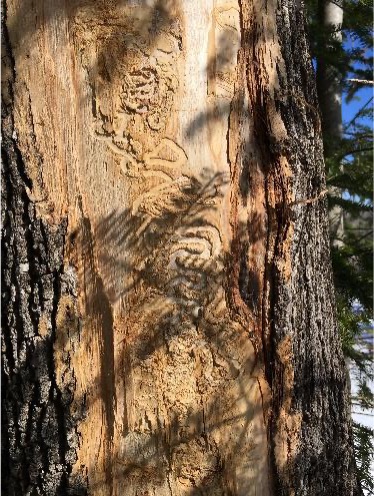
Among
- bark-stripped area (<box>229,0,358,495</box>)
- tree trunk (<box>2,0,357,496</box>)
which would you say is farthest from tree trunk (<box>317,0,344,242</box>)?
tree trunk (<box>2,0,357,496</box>)

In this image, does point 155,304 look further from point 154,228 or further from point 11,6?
point 11,6

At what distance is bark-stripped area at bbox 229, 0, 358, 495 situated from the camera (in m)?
1.45

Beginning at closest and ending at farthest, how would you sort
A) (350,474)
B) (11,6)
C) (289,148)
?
(11,6) < (289,148) < (350,474)

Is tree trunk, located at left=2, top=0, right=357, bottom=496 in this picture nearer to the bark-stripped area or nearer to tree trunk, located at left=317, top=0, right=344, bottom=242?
the bark-stripped area

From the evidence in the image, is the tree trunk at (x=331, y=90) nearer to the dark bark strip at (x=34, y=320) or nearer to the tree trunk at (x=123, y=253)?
the tree trunk at (x=123, y=253)

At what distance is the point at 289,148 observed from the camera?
1494 mm

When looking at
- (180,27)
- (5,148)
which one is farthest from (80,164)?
(180,27)

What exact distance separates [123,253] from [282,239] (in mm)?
435

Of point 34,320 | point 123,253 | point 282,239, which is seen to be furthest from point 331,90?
point 34,320

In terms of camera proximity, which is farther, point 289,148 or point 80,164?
point 289,148

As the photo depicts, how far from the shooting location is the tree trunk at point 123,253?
4.55ft

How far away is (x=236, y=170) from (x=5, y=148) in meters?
0.60

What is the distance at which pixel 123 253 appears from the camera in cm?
139

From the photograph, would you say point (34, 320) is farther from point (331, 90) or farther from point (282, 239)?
point (331, 90)
